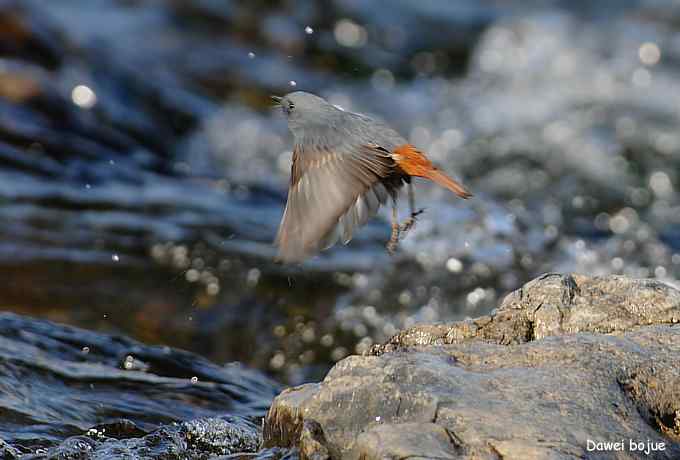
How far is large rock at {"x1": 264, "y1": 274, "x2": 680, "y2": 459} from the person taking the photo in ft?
8.47

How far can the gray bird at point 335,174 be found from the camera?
345 cm

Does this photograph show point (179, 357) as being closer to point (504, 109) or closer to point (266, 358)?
point (266, 358)

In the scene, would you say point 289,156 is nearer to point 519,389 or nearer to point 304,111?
point 304,111

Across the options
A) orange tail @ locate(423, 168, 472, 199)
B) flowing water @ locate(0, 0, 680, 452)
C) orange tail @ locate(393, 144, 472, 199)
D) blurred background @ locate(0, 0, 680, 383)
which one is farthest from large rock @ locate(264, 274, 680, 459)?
blurred background @ locate(0, 0, 680, 383)

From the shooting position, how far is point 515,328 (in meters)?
3.32

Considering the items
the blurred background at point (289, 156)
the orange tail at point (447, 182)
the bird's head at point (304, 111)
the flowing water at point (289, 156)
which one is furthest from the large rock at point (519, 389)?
the blurred background at point (289, 156)

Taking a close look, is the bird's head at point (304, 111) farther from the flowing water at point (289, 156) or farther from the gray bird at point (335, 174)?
the flowing water at point (289, 156)

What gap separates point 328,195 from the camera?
11.7 feet

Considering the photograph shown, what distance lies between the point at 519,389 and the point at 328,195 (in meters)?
1.09

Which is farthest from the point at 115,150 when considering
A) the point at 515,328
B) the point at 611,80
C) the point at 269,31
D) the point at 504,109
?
the point at 515,328

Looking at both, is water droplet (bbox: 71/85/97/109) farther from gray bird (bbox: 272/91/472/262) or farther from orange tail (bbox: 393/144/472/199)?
orange tail (bbox: 393/144/472/199)

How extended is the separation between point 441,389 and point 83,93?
7469 mm

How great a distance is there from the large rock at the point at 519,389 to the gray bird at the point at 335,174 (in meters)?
0.54

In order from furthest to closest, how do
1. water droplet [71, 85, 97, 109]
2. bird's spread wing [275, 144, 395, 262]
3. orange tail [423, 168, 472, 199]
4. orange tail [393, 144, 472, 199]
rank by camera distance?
water droplet [71, 85, 97, 109] → orange tail [393, 144, 472, 199] → orange tail [423, 168, 472, 199] → bird's spread wing [275, 144, 395, 262]
